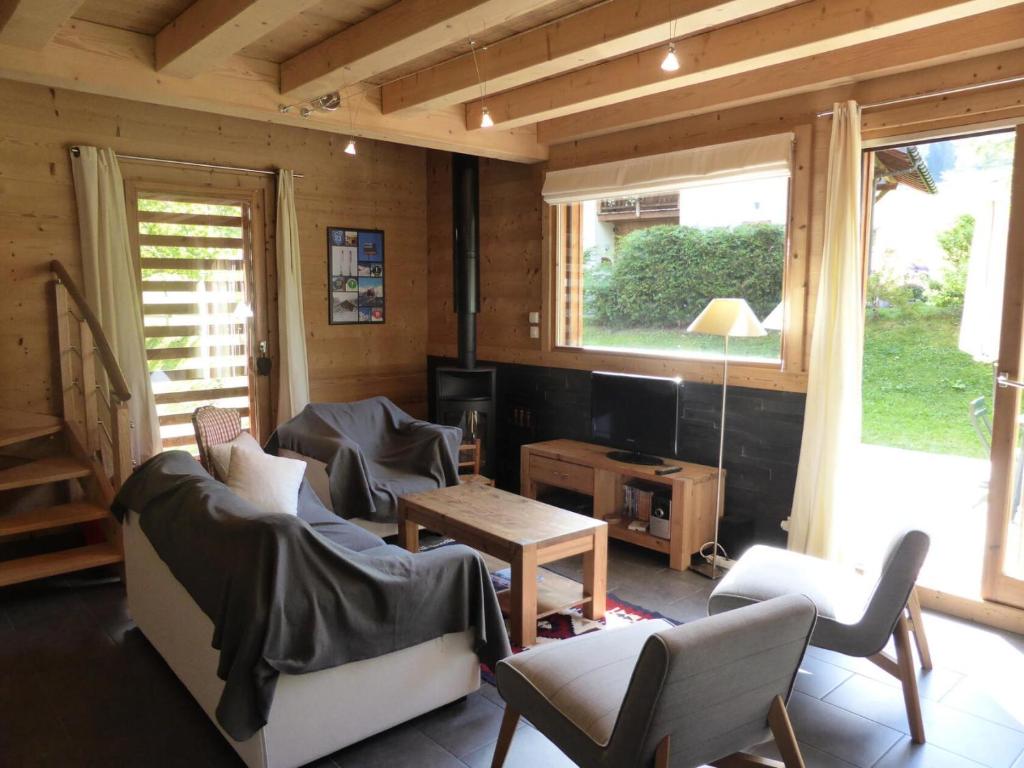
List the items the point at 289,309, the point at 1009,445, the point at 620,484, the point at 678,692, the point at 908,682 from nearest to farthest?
the point at 678,692 < the point at 908,682 < the point at 1009,445 < the point at 620,484 < the point at 289,309

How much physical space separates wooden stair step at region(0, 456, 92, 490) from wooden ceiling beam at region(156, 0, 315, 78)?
2114mm

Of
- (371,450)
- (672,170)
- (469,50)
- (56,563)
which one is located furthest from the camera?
(371,450)

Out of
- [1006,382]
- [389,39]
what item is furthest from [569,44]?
[1006,382]

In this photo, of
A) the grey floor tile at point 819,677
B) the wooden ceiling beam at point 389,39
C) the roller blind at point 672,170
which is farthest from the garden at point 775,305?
the wooden ceiling beam at point 389,39

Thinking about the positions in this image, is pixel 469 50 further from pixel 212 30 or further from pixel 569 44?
pixel 212 30

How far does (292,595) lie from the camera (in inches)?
87.3

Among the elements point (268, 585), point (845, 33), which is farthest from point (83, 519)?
point (845, 33)

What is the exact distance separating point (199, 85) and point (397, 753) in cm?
329

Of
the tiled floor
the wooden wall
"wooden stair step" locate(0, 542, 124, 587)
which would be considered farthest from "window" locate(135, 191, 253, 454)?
the tiled floor

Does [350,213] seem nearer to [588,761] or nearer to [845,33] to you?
[845,33]

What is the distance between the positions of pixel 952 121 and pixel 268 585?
3432 millimetres

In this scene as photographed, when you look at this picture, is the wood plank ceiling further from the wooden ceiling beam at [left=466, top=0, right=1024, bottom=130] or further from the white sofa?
the white sofa

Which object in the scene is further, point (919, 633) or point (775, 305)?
point (775, 305)

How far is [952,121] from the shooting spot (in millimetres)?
3379
